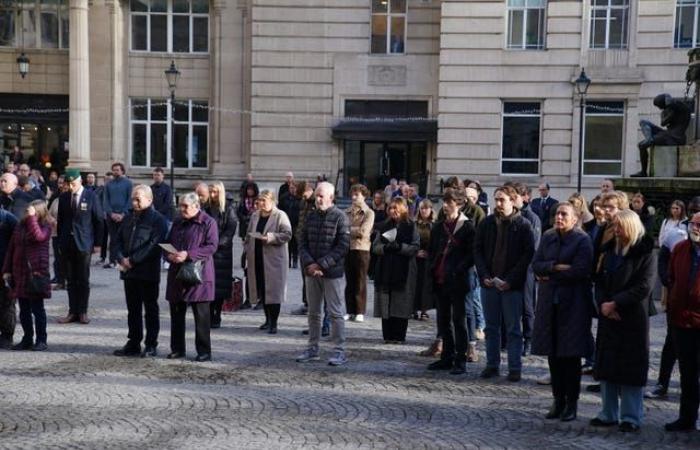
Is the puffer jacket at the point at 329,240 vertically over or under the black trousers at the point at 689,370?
over

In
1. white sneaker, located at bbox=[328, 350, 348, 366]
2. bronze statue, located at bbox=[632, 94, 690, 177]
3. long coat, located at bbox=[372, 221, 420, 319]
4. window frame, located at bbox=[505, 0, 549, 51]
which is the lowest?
white sneaker, located at bbox=[328, 350, 348, 366]

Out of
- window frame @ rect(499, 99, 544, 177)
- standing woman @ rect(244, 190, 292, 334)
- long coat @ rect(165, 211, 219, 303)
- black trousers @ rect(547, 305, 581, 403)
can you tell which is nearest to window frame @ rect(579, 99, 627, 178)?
window frame @ rect(499, 99, 544, 177)

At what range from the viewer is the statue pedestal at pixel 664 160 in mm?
15523

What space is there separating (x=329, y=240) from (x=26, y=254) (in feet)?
12.2

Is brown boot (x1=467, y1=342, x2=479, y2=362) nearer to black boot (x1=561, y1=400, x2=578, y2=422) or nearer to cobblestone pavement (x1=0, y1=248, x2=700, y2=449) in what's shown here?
cobblestone pavement (x1=0, y1=248, x2=700, y2=449)

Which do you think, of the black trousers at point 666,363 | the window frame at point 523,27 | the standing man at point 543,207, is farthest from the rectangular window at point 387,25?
the black trousers at point 666,363

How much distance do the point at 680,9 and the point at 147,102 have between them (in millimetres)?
19864

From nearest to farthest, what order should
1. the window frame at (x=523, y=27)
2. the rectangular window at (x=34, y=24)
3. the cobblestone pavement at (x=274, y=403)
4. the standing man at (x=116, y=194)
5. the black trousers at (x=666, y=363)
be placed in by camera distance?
the cobblestone pavement at (x=274, y=403)
the black trousers at (x=666, y=363)
the standing man at (x=116, y=194)
the window frame at (x=523, y=27)
the rectangular window at (x=34, y=24)

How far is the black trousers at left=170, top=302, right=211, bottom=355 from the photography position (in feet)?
32.2

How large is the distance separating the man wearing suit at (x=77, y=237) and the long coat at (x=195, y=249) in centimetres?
308

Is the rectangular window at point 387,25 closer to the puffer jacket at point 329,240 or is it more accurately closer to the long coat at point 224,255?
the long coat at point 224,255

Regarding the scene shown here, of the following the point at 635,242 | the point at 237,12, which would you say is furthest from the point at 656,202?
the point at 237,12

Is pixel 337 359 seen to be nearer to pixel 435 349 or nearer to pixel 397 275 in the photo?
pixel 435 349

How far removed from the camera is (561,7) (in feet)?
Answer: 97.5
